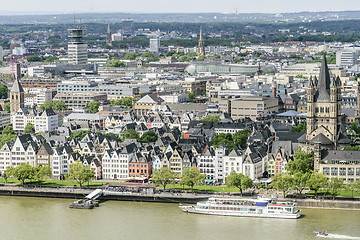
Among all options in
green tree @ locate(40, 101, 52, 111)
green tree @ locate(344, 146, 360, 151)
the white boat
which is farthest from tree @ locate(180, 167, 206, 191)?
green tree @ locate(40, 101, 52, 111)

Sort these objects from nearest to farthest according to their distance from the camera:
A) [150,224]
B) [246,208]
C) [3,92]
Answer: [150,224] → [246,208] → [3,92]

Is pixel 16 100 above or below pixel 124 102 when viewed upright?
above

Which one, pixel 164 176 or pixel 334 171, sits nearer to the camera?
pixel 334 171

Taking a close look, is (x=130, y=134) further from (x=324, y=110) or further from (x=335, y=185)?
(x=335, y=185)

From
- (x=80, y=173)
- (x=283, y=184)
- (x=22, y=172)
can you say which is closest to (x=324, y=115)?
(x=283, y=184)

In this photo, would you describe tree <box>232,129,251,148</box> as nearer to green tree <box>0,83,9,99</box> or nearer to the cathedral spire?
the cathedral spire

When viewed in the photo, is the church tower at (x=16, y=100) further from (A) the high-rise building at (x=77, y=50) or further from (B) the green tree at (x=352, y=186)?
(A) the high-rise building at (x=77, y=50)

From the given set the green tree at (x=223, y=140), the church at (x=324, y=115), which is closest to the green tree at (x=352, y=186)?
the church at (x=324, y=115)
